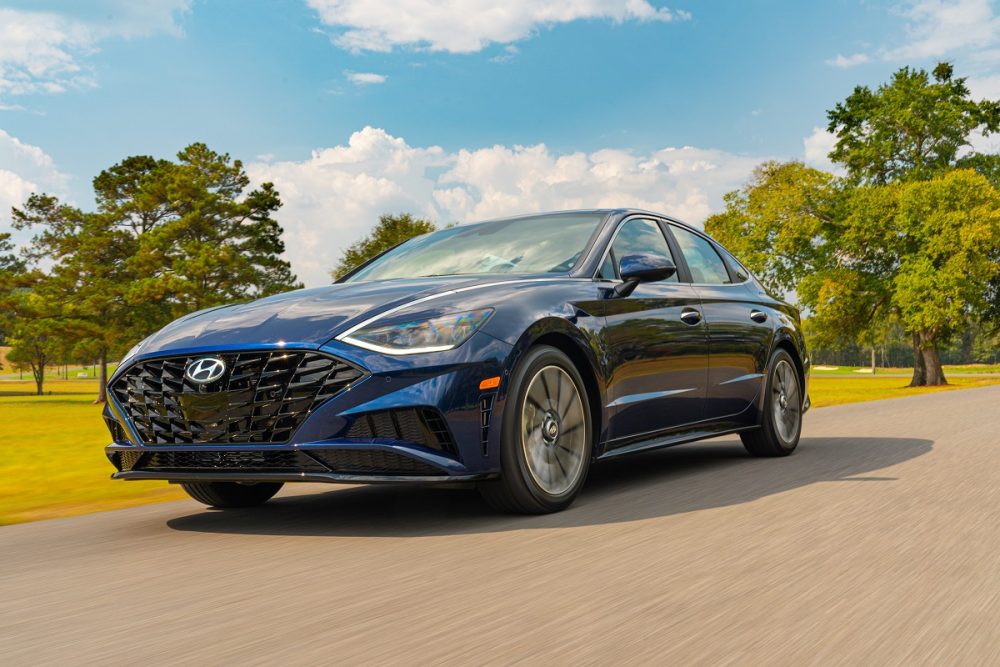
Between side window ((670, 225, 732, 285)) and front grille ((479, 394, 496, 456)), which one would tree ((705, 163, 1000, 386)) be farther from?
front grille ((479, 394, 496, 456))

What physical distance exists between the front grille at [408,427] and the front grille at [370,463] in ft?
0.26

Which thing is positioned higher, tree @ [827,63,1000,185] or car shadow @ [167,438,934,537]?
tree @ [827,63,1000,185]

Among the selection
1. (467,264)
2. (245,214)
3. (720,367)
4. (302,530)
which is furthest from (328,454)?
(245,214)

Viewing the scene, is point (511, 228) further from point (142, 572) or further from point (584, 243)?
point (142, 572)

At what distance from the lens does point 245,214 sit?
173 ft

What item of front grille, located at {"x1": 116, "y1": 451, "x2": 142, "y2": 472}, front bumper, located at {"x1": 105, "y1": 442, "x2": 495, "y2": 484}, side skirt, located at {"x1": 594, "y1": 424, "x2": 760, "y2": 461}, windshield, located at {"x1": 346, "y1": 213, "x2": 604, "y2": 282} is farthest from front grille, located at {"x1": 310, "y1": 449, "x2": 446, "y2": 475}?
windshield, located at {"x1": 346, "y1": 213, "x2": 604, "y2": 282}

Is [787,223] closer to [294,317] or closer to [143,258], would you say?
[143,258]

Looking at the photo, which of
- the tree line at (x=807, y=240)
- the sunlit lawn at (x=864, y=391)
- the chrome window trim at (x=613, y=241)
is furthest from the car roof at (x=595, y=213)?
the tree line at (x=807, y=240)

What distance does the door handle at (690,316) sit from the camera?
6.93 meters

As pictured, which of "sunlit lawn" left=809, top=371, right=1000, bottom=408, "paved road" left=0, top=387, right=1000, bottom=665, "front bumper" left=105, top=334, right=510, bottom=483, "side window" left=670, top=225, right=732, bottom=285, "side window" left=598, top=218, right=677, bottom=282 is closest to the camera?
"paved road" left=0, top=387, right=1000, bottom=665

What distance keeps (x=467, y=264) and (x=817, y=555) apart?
2.82 meters

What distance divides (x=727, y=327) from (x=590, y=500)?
6.72 ft

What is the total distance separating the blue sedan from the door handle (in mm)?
17

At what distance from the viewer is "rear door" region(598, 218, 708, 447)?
612cm
